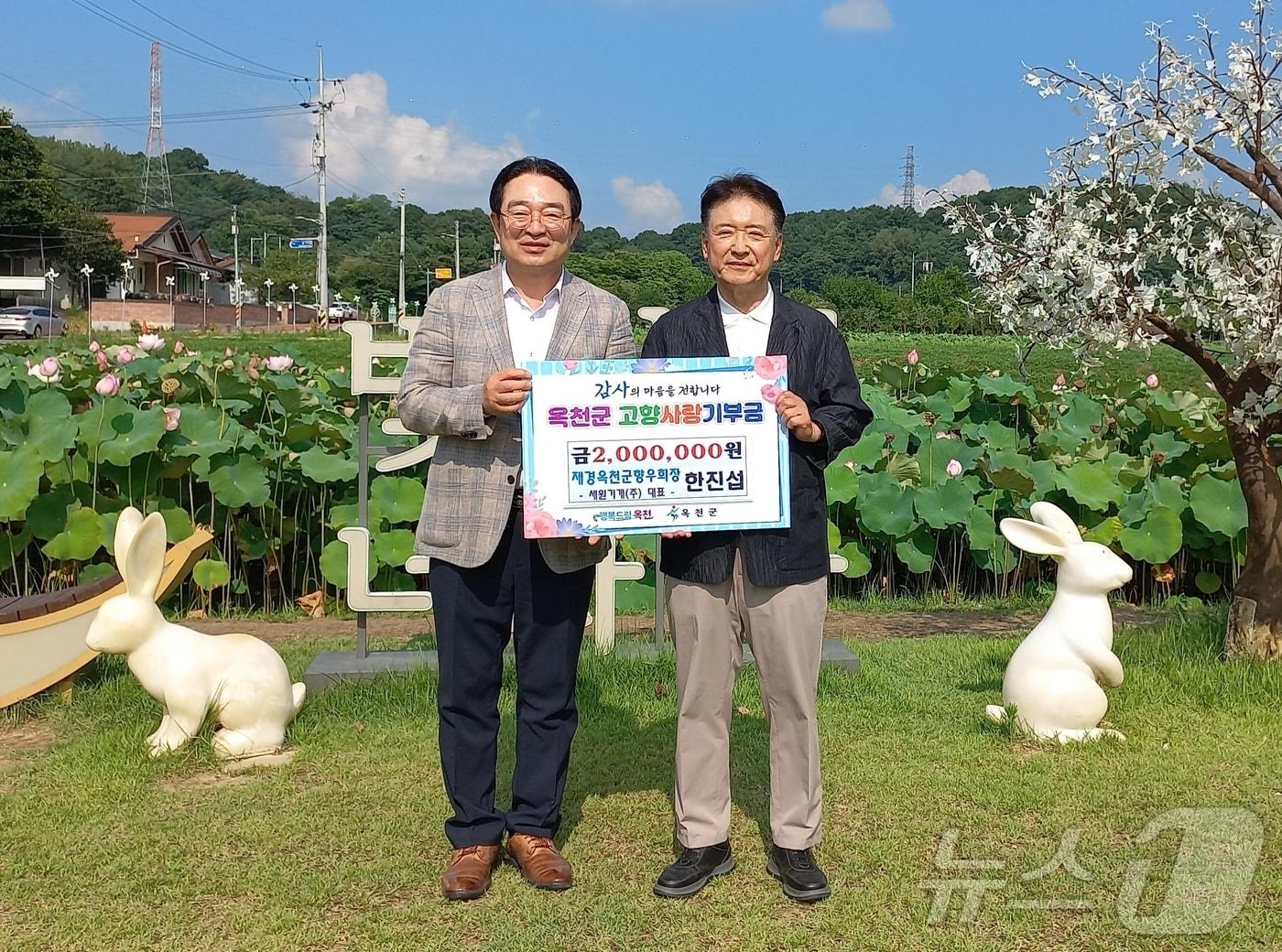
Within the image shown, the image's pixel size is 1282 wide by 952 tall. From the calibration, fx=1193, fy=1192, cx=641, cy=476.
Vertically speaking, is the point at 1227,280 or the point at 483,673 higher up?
the point at 1227,280

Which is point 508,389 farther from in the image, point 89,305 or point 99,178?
point 99,178

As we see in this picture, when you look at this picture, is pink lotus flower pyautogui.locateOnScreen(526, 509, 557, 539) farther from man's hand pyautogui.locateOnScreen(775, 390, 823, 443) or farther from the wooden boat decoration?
the wooden boat decoration

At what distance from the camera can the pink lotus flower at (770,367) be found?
271 centimetres

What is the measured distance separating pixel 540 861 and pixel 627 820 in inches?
19.4

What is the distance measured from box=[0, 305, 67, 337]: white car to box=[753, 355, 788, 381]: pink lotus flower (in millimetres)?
28754

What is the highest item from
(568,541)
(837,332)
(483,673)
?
(837,332)

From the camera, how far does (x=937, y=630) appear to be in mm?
5914

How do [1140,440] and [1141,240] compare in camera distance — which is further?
[1140,440]

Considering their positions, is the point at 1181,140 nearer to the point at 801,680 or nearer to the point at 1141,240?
the point at 1141,240

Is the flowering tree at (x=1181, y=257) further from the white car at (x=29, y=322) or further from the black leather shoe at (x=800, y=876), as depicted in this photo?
the white car at (x=29, y=322)

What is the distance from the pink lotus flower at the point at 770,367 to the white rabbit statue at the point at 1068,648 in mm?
1447

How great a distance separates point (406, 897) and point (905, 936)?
117 centimetres

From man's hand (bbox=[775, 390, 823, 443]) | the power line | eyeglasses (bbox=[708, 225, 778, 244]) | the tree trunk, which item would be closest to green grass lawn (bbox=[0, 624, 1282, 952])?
the tree trunk

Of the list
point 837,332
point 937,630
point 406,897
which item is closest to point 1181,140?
point 837,332
